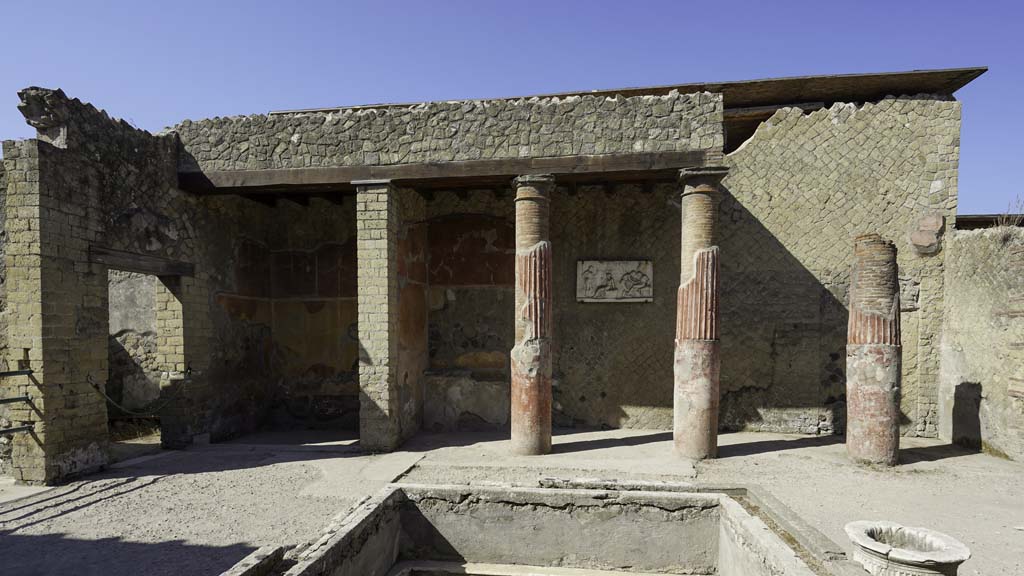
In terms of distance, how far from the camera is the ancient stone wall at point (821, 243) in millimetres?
7773

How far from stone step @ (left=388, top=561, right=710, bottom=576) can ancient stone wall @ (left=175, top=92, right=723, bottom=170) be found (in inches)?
181

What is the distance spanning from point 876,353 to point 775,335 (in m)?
1.85

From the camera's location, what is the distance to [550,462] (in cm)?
652

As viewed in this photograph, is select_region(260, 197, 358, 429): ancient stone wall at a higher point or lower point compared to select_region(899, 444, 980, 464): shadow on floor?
higher

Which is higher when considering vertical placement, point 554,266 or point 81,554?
point 554,266

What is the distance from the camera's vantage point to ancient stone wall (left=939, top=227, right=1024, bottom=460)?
653 centimetres

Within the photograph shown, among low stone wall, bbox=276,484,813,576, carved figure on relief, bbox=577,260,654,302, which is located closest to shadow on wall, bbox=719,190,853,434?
carved figure on relief, bbox=577,260,654,302

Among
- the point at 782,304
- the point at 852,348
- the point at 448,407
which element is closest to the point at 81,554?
the point at 448,407

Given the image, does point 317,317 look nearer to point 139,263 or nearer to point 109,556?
point 139,263

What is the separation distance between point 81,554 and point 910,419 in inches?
390

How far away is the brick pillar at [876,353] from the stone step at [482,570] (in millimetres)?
3747

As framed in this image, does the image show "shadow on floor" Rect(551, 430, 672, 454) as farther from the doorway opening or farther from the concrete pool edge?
the doorway opening

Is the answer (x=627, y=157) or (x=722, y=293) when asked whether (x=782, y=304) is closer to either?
(x=722, y=293)

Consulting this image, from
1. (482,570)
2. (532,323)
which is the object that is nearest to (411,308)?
(532,323)
